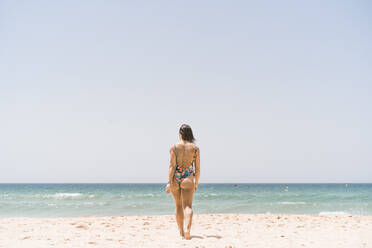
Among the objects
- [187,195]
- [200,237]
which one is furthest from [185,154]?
[200,237]

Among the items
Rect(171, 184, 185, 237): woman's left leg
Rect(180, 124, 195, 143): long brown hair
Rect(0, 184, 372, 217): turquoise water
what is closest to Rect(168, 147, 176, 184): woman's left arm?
Rect(171, 184, 185, 237): woman's left leg

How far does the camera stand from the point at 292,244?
575cm

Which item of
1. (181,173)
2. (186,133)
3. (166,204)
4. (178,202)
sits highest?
(186,133)

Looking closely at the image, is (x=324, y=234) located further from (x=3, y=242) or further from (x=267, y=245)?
(x=3, y=242)

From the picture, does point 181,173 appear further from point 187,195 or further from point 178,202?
point 178,202

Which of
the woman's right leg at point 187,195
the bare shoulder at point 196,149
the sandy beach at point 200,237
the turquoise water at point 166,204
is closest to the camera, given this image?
the sandy beach at point 200,237

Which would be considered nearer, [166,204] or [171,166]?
[171,166]

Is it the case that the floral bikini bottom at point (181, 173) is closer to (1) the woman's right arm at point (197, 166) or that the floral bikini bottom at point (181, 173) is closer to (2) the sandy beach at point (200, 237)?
(1) the woman's right arm at point (197, 166)

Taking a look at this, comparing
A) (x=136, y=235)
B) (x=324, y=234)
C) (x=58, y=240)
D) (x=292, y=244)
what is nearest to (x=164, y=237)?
(x=136, y=235)

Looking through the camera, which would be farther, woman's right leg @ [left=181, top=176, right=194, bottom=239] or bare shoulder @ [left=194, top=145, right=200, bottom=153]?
bare shoulder @ [left=194, top=145, right=200, bottom=153]

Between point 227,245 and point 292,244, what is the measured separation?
117 centimetres

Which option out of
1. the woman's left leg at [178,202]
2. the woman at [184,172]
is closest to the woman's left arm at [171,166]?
the woman at [184,172]

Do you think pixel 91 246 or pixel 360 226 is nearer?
pixel 91 246

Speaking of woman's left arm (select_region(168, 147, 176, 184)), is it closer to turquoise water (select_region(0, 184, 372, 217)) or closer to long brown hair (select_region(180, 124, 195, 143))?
long brown hair (select_region(180, 124, 195, 143))
